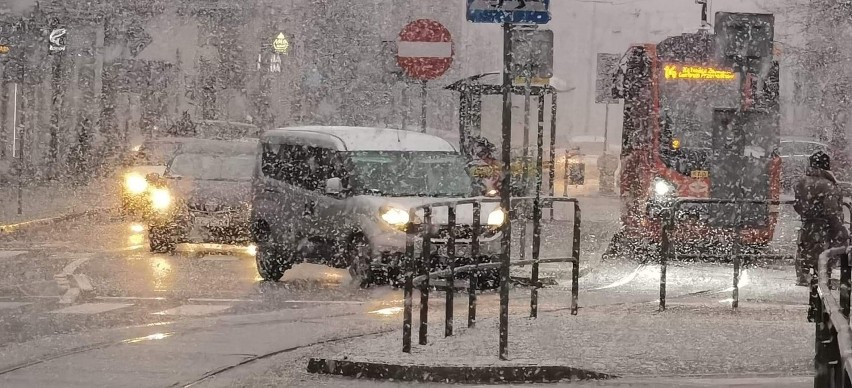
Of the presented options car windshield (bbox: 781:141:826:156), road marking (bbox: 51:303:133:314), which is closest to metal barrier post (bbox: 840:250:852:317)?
road marking (bbox: 51:303:133:314)

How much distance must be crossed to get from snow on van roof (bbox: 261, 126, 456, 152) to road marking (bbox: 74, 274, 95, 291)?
2.79 m

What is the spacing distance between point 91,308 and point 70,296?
1.16 metres

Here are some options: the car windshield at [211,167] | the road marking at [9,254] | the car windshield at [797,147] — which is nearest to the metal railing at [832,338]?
the car windshield at [211,167]

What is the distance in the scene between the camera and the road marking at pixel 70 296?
47.6 feet

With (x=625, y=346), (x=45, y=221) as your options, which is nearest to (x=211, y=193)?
(x=45, y=221)

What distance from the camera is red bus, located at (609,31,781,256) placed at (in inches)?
884

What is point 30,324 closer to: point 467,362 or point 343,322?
point 343,322

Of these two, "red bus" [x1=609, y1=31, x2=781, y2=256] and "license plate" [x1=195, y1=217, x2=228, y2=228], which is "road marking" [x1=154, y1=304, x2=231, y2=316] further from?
"red bus" [x1=609, y1=31, x2=781, y2=256]

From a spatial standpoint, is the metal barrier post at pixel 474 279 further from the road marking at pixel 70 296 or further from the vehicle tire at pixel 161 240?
the vehicle tire at pixel 161 240

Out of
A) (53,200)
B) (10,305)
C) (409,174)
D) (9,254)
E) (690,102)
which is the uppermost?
(690,102)

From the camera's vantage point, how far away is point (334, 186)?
16.2 m

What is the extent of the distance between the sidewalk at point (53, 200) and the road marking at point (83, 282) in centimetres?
761

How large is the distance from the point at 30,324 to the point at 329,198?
4.73m

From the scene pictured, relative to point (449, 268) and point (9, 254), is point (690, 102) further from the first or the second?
point (449, 268)
